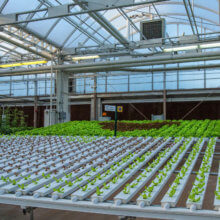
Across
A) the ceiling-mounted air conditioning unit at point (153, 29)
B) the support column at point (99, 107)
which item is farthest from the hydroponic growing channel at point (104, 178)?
the support column at point (99, 107)

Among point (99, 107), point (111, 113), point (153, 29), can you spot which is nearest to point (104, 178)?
point (153, 29)

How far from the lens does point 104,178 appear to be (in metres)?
4.70

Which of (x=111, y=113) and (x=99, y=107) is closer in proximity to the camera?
(x=99, y=107)

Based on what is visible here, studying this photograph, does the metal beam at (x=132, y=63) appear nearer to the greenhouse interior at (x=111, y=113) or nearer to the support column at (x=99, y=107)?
the greenhouse interior at (x=111, y=113)

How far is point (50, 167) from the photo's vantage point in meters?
5.62

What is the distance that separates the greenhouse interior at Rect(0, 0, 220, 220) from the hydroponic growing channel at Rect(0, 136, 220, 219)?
0.06 feet

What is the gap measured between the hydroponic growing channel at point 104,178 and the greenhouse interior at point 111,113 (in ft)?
0.06

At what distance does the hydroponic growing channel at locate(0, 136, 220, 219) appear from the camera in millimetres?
3572

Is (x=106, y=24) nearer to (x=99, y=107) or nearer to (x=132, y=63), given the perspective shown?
(x=132, y=63)

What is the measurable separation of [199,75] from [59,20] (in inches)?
451

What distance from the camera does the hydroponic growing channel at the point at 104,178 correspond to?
11.7 ft

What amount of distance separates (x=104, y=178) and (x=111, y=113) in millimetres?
18464

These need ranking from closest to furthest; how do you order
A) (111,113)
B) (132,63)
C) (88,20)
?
1. (88,20)
2. (132,63)
3. (111,113)

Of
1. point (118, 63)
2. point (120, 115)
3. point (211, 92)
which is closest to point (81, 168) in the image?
point (118, 63)
